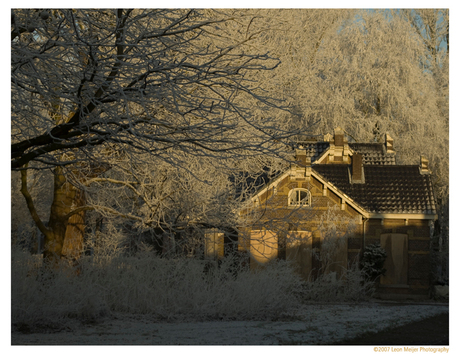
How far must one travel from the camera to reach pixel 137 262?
1020 cm

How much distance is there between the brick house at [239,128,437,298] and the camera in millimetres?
16719

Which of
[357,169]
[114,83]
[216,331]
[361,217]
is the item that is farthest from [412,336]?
[357,169]

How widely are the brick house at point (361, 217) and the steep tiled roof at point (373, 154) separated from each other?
2.09 ft

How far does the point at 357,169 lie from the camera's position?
1873 centimetres

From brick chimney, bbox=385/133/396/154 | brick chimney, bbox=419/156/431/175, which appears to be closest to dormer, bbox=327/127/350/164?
brick chimney, bbox=385/133/396/154

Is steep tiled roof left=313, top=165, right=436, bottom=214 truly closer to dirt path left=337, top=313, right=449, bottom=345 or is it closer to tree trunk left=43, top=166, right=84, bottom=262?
dirt path left=337, top=313, right=449, bottom=345

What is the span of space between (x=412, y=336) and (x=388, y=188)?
10050 mm

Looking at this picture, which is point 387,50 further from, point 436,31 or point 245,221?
point 245,221

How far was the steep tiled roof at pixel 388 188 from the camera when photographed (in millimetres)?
17641

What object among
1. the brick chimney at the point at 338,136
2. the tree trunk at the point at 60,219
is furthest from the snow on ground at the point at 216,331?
the brick chimney at the point at 338,136

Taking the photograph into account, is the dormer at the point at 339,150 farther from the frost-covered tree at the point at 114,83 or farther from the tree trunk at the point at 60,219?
the frost-covered tree at the point at 114,83

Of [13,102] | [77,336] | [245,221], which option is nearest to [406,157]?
[245,221]

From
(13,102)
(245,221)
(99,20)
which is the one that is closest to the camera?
(13,102)
